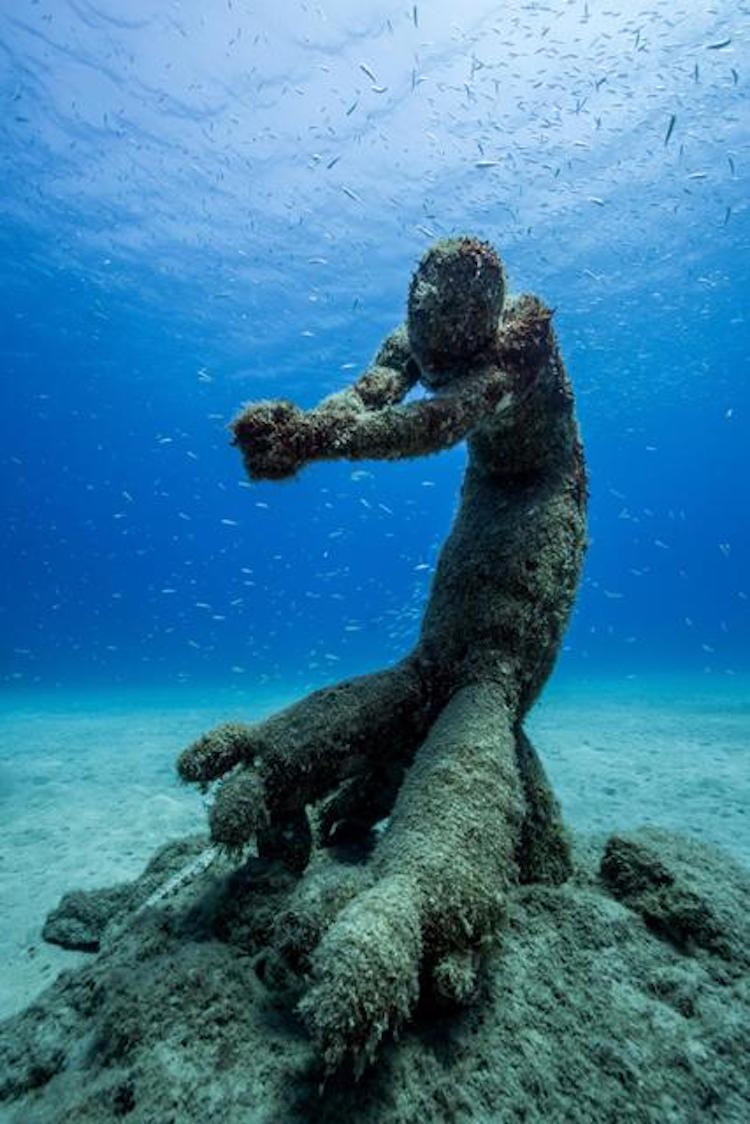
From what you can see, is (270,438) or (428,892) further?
(270,438)

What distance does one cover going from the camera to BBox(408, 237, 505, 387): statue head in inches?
125

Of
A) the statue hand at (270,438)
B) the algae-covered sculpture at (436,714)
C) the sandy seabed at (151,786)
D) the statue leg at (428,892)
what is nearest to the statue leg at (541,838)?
the algae-covered sculpture at (436,714)

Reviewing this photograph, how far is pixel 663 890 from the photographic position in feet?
10.4

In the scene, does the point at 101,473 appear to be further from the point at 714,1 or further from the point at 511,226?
the point at 714,1

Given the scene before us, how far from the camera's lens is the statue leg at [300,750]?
298 cm

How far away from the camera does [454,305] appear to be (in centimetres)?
319

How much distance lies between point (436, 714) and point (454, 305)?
231cm

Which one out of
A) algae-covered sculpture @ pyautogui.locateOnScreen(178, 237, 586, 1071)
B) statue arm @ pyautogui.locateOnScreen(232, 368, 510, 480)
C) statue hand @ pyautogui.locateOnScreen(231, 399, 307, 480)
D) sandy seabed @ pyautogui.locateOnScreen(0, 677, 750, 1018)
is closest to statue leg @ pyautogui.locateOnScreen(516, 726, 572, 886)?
algae-covered sculpture @ pyautogui.locateOnScreen(178, 237, 586, 1071)

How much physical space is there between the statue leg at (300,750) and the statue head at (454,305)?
1823 mm

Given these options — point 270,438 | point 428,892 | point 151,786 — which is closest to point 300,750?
point 428,892

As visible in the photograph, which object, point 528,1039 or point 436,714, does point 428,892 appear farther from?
point 436,714

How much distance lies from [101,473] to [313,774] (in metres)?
104

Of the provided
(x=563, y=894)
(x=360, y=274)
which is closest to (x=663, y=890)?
(x=563, y=894)

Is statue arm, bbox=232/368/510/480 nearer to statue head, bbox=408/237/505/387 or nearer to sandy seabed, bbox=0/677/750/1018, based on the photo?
statue head, bbox=408/237/505/387
